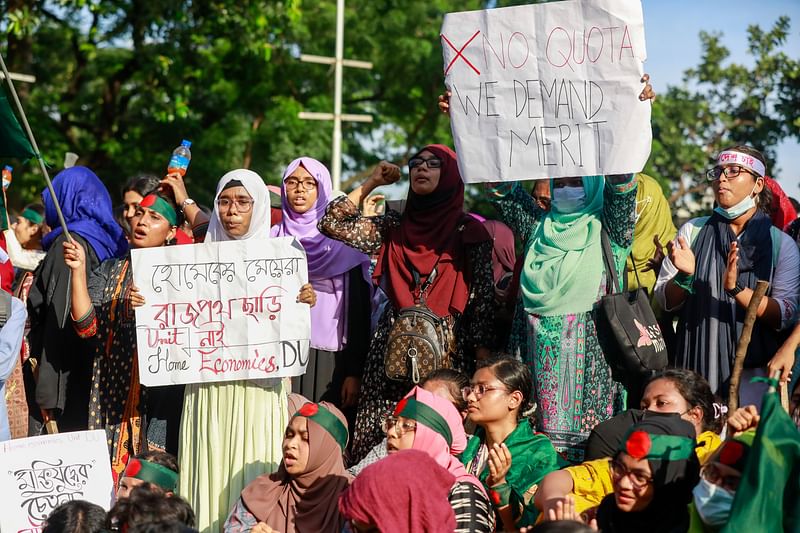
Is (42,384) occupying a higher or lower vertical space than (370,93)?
lower

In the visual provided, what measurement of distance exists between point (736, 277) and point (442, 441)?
5.21 feet

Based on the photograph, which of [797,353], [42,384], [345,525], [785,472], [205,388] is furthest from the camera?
[42,384]

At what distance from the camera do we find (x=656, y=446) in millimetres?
4156

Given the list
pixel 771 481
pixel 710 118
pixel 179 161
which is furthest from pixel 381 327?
pixel 710 118

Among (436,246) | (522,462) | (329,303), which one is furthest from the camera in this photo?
(329,303)

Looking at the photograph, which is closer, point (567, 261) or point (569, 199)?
point (567, 261)

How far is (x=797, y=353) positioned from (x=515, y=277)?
142 cm

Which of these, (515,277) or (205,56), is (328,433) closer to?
(515,277)

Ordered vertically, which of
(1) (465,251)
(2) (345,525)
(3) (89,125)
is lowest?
(2) (345,525)

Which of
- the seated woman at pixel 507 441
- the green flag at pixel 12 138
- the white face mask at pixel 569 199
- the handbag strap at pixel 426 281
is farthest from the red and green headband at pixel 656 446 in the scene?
the green flag at pixel 12 138

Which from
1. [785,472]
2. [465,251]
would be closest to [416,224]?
[465,251]

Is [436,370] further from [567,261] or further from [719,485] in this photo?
[719,485]

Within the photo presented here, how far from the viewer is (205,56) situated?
1741 centimetres

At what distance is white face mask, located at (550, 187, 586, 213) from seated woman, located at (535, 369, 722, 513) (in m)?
1.08
